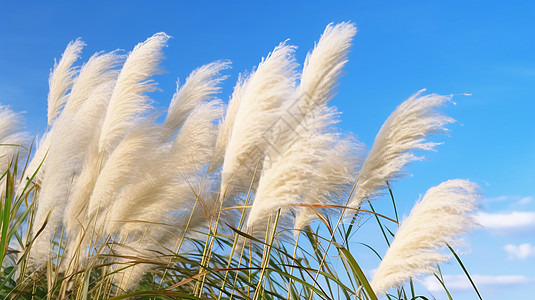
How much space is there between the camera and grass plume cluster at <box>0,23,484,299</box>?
218 centimetres

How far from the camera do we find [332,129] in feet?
7.68

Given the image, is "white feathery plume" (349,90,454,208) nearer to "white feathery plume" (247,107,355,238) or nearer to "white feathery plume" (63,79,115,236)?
"white feathery plume" (247,107,355,238)

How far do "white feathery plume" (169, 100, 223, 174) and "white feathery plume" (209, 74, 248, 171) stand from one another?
8cm

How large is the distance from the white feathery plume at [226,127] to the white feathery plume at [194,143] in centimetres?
8

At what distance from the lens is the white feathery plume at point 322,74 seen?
2.43 m

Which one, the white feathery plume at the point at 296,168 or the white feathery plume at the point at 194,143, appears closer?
the white feathery plume at the point at 296,168

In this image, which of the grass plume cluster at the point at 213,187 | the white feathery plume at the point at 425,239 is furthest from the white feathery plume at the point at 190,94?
the white feathery plume at the point at 425,239

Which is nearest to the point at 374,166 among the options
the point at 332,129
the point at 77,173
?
the point at 332,129

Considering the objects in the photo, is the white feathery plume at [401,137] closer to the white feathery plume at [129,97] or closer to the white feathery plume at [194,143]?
the white feathery plume at [194,143]

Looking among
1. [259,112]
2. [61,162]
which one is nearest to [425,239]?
[259,112]

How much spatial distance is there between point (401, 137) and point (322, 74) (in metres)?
0.45

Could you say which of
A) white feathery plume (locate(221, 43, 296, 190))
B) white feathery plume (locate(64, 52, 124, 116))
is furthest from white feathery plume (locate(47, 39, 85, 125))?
white feathery plume (locate(221, 43, 296, 190))

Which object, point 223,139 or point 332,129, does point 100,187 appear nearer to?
point 223,139

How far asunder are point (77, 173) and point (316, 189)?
6.15ft
